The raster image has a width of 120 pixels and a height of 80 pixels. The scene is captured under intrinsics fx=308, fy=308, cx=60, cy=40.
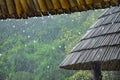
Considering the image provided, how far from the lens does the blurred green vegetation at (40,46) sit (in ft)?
61.5

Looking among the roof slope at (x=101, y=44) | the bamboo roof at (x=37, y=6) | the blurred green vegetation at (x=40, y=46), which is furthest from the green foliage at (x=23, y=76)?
the bamboo roof at (x=37, y=6)

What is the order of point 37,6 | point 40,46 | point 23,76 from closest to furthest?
point 37,6 < point 23,76 < point 40,46

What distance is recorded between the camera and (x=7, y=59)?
20.4 meters

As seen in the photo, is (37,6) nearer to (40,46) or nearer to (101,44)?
(101,44)

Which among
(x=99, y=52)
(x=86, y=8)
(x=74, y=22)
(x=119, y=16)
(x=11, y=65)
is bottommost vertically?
(x=11, y=65)

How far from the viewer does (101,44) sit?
5418 mm

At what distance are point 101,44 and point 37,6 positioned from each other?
3.60 m

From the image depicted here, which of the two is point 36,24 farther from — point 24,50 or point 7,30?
point 24,50

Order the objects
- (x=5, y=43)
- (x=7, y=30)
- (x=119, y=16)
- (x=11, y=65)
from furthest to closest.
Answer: (x=7, y=30) → (x=5, y=43) → (x=11, y=65) → (x=119, y=16)

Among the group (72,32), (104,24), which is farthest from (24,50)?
(104,24)

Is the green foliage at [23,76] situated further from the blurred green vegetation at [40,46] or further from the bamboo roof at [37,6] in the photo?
the bamboo roof at [37,6]

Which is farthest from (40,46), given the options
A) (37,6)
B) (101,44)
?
(37,6)

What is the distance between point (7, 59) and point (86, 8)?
1878cm

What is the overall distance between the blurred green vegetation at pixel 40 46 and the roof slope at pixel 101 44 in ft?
35.6
